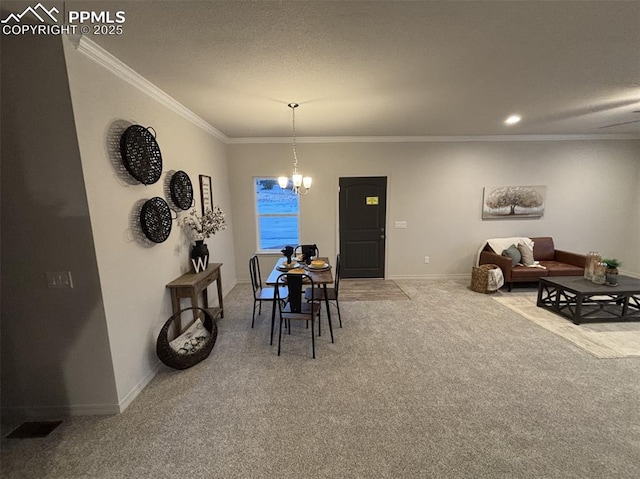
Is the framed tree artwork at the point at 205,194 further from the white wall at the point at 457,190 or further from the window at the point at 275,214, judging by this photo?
the window at the point at 275,214

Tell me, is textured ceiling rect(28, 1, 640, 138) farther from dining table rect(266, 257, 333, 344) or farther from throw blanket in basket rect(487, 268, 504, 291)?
throw blanket in basket rect(487, 268, 504, 291)

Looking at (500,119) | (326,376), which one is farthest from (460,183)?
(326,376)

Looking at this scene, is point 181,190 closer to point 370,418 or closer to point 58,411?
point 58,411

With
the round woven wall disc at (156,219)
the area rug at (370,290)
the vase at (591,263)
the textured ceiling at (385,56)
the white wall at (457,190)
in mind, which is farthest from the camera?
the white wall at (457,190)

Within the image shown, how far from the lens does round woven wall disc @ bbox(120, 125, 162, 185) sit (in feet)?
6.81

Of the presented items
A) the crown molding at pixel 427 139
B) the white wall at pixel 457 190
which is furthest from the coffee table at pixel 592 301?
the crown molding at pixel 427 139

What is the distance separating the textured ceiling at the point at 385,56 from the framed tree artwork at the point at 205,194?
832 mm

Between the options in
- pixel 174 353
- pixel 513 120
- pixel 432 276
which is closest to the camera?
pixel 174 353

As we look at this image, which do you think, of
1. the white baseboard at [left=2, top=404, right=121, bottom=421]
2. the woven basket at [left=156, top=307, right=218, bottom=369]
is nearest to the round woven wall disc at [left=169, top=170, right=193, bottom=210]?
the woven basket at [left=156, top=307, right=218, bottom=369]

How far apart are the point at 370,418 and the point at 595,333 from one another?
3.03 m

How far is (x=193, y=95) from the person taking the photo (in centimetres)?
274

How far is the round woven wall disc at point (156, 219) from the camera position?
7.53 ft

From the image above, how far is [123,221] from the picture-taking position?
210 cm

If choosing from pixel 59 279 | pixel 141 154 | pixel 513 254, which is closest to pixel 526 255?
pixel 513 254
